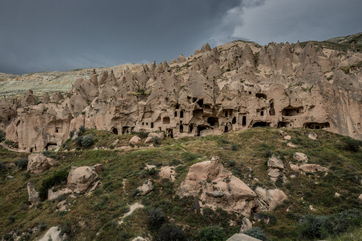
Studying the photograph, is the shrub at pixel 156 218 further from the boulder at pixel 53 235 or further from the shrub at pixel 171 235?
the boulder at pixel 53 235

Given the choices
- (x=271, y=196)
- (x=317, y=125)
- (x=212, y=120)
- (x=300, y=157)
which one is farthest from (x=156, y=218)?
(x=317, y=125)

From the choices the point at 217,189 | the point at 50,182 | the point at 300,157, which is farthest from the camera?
the point at 300,157

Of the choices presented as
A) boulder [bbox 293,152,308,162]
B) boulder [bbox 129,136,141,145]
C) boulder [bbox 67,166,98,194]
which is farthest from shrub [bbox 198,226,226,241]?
boulder [bbox 129,136,141,145]

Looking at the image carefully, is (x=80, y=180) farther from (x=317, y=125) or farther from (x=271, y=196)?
(x=317, y=125)

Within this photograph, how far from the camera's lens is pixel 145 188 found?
17703mm

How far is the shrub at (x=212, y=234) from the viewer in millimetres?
12742

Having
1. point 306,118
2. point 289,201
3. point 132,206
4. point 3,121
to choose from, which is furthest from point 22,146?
point 306,118

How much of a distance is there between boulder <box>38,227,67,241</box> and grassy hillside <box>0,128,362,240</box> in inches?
20.1

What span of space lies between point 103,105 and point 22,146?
20.1 meters

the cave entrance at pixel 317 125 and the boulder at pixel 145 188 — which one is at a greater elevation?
the cave entrance at pixel 317 125

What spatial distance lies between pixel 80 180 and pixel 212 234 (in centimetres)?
1380

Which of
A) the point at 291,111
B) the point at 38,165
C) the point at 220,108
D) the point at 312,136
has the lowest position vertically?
the point at 38,165

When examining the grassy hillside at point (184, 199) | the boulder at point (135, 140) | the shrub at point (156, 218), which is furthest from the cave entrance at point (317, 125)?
the shrub at point (156, 218)

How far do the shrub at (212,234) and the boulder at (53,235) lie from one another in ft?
33.5
